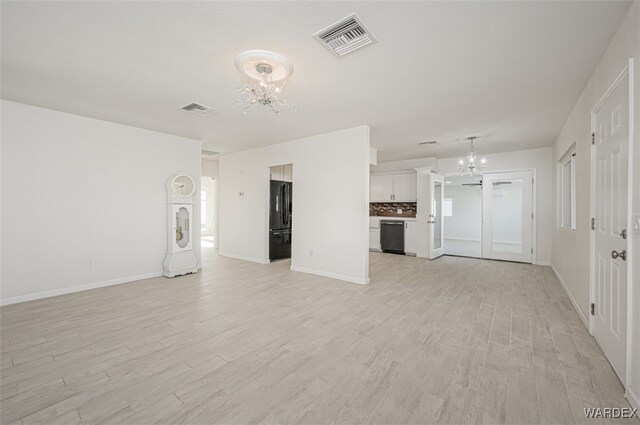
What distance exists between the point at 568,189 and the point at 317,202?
4296 mm

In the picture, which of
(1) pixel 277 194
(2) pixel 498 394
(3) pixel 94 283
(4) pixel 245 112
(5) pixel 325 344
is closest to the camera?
(2) pixel 498 394

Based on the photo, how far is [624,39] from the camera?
1.94m

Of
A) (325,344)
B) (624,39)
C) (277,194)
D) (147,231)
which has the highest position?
(624,39)

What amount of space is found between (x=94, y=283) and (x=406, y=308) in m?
4.87

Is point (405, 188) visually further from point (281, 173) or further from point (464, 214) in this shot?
point (464, 214)

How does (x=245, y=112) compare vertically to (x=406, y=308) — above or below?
above

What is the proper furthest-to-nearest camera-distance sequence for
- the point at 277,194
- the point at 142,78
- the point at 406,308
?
the point at 277,194 < the point at 406,308 < the point at 142,78

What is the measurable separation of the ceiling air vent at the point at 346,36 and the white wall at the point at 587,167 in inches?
69.2

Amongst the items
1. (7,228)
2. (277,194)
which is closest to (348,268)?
(277,194)

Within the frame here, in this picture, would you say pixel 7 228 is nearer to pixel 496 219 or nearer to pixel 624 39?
pixel 624 39

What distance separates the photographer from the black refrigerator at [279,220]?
6285 millimetres

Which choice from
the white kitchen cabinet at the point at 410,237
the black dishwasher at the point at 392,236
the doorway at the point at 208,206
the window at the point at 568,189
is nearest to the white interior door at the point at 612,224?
the window at the point at 568,189

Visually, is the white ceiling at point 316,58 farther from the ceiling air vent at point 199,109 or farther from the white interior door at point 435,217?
the white interior door at point 435,217

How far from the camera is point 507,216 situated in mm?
6516
